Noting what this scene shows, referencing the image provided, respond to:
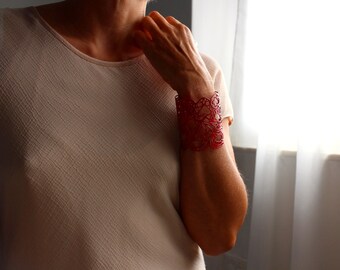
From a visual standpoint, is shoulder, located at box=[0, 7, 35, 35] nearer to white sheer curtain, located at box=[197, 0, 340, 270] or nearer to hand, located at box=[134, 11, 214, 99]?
hand, located at box=[134, 11, 214, 99]

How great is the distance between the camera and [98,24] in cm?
79

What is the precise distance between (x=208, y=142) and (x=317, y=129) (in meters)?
0.97

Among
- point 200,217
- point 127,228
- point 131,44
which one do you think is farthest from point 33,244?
point 131,44

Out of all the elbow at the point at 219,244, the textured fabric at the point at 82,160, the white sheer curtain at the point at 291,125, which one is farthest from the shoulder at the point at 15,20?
the white sheer curtain at the point at 291,125

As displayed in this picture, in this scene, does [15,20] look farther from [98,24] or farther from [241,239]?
[241,239]

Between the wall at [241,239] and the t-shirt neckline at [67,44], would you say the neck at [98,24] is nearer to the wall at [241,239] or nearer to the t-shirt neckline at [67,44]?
the t-shirt neckline at [67,44]

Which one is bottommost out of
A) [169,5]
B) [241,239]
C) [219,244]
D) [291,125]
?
[241,239]

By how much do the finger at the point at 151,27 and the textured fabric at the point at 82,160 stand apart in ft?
0.18

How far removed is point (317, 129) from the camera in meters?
1.61

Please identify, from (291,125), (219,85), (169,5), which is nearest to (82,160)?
(219,85)

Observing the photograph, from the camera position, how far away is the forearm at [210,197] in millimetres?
749

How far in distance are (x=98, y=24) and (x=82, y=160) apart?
0.24 metres

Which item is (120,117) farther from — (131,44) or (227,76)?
(227,76)

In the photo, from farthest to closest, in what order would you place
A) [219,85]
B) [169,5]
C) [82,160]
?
[169,5], [219,85], [82,160]
